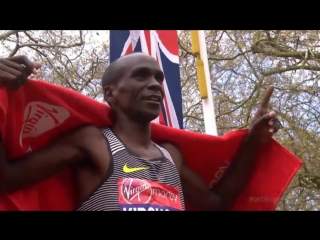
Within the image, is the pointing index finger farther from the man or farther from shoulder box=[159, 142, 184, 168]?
shoulder box=[159, 142, 184, 168]

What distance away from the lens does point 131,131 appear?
2.94 m

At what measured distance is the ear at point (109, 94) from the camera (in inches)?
118

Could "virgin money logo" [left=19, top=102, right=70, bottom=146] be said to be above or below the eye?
below

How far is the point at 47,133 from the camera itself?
111 inches

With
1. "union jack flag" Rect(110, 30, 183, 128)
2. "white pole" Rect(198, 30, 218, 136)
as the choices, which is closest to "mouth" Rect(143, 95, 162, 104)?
"union jack flag" Rect(110, 30, 183, 128)

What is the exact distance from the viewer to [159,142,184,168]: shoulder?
3057 mm

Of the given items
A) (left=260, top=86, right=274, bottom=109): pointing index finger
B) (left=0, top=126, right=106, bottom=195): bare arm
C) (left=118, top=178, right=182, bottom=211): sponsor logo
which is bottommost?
(left=118, top=178, right=182, bottom=211): sponsor logo

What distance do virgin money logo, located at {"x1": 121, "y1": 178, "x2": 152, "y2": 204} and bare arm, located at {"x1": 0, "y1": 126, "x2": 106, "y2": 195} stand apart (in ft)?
0.69

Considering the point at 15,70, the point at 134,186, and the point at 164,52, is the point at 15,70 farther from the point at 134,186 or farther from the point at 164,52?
the point at 164,52

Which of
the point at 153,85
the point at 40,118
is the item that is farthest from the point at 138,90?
the point at 40,118

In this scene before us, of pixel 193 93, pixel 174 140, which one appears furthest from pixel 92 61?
pixel 174 140

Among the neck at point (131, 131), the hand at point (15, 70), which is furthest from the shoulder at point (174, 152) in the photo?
the hand at point (15, 70)

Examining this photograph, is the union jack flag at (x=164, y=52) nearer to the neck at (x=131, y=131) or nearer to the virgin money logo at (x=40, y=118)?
the neck at (x=131, y=131)

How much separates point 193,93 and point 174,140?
22.8 feet
